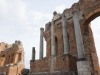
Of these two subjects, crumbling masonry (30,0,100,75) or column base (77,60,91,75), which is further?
crumbling masonry (30,0,100,75)

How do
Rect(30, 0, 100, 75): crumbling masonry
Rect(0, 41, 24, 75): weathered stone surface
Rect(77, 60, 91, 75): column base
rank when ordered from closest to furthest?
Rect(77, 60, 91, 75): column base
Rect(30, 0, 100, 75): crumbling masonry
Rect(0, 41, 24, 75): weathered stone surface

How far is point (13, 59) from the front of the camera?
19703mm

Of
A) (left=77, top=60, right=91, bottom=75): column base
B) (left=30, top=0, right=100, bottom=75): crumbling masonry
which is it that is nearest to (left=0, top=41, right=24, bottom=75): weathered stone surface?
(left=30, top=0, right=100, bottom=75): crumbling masonry

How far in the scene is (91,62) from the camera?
945 cm

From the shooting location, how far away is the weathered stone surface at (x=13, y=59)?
18.5 m

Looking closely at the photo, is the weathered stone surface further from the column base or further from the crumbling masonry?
the column base

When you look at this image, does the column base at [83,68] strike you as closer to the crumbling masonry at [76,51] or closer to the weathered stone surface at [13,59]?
the crumbling masonry at [76,51]

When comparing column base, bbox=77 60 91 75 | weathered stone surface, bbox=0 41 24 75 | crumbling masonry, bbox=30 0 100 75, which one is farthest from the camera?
weathered stone surface, bbox=0 41 24 75

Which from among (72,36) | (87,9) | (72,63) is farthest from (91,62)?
(87,9)

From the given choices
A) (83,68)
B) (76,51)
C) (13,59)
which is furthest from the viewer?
(13,59)

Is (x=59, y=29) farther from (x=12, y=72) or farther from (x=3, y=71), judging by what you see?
(x=3, y=71)

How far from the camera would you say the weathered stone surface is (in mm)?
18484

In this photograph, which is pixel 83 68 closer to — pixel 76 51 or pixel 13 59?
pixel 76 51

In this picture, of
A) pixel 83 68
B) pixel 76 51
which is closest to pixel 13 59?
pixel 76 51
